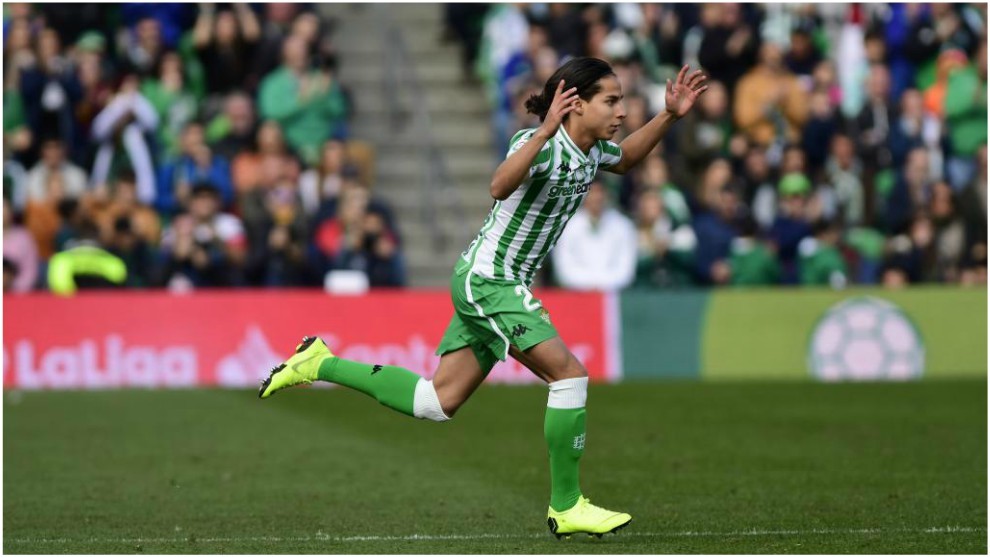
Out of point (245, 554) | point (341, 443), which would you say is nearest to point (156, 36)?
point (341, 443)

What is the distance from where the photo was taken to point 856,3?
866 inches

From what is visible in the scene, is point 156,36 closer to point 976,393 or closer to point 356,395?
point 356,395

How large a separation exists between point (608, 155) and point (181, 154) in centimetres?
1201

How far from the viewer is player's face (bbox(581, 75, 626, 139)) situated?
316 inches

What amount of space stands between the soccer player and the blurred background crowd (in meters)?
9.99

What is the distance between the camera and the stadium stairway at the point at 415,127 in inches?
828

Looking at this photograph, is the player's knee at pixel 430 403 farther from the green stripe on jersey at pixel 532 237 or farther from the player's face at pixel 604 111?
the player's face at pixel 604 111

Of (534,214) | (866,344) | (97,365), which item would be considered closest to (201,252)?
(97,365)

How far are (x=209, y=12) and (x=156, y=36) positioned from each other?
2.28ft

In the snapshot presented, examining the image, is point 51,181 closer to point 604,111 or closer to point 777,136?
point 777,136

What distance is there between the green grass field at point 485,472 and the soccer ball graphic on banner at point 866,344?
4.11 feet

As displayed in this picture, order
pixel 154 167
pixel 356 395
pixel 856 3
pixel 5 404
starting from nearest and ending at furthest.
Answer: pixel 5 404 < pixel 356 395 < pixel 154 167 < pixel 856 3

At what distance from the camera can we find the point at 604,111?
804 centimetres

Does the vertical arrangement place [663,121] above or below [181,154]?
above
